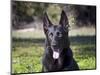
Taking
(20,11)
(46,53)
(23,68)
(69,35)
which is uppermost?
(20,11)

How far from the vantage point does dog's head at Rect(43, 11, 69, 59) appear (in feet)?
8.68

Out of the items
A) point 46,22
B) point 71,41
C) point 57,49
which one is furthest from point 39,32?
point 71,41

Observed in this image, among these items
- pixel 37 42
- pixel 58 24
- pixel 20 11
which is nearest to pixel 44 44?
pixel 37 42

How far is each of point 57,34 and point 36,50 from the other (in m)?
0.32

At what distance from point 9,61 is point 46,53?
44 cm

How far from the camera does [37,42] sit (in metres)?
2.60

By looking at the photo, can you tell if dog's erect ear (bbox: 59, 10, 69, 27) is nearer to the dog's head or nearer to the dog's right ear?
the dog's head

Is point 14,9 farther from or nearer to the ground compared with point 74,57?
farther from the ground

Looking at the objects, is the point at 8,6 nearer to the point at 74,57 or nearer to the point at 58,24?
the point at 58,24

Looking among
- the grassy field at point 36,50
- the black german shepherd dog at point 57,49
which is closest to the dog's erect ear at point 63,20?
the black german shepherd dog at point 57,49

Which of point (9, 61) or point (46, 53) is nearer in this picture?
point (9, 61)

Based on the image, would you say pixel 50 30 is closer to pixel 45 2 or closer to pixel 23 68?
pixel 45 2

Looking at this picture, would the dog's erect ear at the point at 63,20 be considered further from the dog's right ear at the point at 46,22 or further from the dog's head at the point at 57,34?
the dog's right ear at the point at 46,22

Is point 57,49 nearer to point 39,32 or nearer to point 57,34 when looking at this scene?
point 57,34
